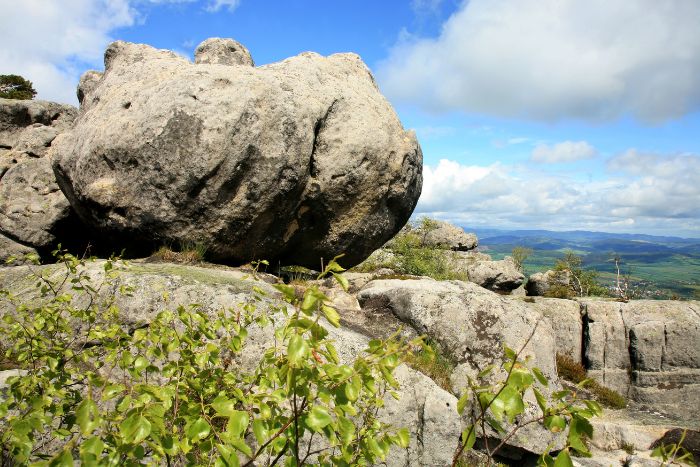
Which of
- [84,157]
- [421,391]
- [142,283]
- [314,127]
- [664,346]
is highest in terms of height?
[314,127]

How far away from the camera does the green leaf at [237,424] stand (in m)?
2.61

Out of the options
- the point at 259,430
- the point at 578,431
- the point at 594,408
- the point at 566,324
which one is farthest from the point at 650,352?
the point at 259,430

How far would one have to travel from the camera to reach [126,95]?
50.4 ft

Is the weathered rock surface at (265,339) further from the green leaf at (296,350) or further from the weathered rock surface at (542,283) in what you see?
the weathered rock surface at (542,283)

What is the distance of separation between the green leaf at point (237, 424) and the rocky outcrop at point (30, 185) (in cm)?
1766

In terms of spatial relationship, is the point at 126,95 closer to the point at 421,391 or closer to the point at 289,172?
the point at 289,172

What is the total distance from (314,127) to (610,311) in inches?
790

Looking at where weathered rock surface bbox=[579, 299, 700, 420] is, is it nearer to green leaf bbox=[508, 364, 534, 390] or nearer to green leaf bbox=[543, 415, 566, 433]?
green leaf bbox=[543, 415, 566, 433]

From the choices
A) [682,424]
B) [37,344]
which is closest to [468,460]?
[37,344]

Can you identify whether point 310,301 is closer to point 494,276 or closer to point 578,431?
point 578,431

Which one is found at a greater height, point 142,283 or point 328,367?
point 328,367

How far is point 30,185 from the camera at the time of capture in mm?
17484

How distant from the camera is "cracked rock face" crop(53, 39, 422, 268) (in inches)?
554

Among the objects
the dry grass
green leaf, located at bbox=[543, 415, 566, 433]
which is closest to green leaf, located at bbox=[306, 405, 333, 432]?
green leaf, located at bbox=[543, 415, 566, 433]
